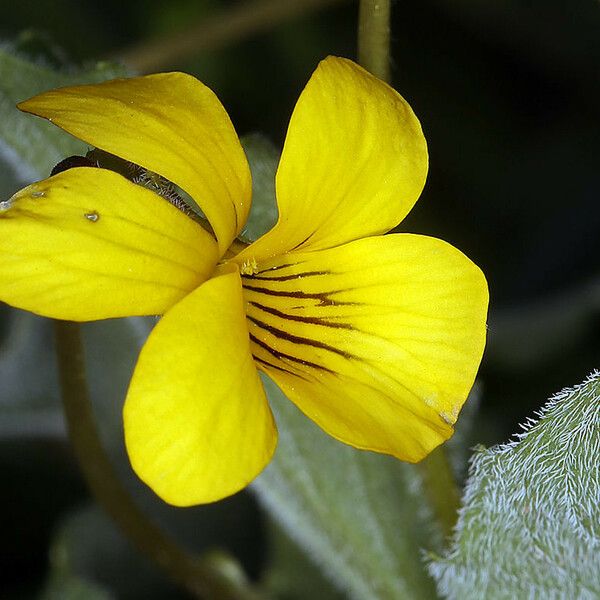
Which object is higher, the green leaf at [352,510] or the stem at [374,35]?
the stem at [374,35]

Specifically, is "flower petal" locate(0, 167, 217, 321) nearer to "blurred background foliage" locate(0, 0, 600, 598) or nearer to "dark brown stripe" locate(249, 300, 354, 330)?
"dark brown stripe" locate(249, 300, 354, 330)

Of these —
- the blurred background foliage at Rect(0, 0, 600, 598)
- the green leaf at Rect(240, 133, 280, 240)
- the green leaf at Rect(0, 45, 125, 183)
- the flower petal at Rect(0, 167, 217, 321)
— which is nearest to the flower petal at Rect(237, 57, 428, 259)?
the flower petal at Rect(0, 167, 217, 321)

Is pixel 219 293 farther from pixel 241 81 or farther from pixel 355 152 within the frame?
pixel 241 81

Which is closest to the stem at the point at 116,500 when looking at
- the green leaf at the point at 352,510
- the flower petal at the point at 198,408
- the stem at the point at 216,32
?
the green leaf at the point at 352,510

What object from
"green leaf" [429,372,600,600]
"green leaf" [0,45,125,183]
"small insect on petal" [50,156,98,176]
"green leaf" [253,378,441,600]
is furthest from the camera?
"green leaf" [253,378,441,600]

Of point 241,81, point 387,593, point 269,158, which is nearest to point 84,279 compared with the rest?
point 269,158

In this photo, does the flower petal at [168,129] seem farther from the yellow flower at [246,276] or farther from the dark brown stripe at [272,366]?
the dark brown stripe at [272,366]

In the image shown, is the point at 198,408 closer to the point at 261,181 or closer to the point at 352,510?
the point at 261,181
